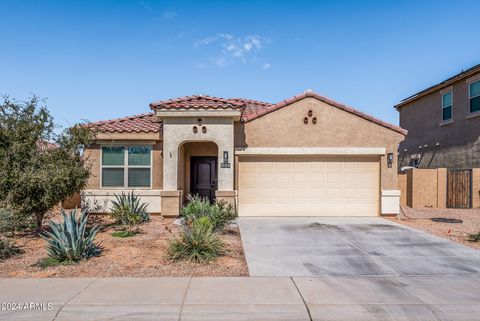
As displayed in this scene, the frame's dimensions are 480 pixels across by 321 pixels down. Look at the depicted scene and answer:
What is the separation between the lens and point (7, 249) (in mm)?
7270

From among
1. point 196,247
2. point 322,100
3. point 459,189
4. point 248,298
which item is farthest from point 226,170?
point 459,189

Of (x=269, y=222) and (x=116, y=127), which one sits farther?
(x=116, y=127)

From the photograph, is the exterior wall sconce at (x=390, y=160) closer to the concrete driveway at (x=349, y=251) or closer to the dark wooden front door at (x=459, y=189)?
the concrete driveway at (x=349, y=251)

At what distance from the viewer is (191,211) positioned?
10023mm

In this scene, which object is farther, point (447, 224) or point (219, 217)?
point (447, 224)

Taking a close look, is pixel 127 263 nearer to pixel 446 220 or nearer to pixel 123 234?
pixel 123 234

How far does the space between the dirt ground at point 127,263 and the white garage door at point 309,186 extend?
4.25 metres

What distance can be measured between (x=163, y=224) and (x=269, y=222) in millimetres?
3648

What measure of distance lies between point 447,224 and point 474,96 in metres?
9.47

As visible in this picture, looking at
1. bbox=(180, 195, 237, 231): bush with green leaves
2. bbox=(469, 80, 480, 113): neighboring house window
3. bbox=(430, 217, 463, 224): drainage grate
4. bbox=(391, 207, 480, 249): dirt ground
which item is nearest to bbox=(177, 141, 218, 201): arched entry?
bbox=(180, 195, 237, 231): bush with green leaves

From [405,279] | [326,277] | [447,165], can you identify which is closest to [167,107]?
[326,277]

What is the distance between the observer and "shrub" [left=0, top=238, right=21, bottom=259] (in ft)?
23.4

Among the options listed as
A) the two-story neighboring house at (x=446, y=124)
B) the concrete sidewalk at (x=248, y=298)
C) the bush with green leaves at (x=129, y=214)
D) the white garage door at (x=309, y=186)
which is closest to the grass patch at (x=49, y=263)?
the concrete sidewalk at (x=248, y=298)

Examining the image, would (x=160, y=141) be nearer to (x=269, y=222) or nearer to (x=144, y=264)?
(x=269, y=222)
